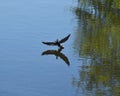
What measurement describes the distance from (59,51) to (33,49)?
115 cm

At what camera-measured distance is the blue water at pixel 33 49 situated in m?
18.8

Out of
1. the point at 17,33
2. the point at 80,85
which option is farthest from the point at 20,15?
the point at 80,85

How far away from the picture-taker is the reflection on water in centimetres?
1900

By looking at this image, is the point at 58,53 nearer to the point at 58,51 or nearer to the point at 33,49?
the point at 58,51

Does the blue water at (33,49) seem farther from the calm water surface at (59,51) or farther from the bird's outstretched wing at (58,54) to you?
the bird's outstretched wing at (58,54)

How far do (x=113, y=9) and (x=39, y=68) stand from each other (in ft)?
54.6

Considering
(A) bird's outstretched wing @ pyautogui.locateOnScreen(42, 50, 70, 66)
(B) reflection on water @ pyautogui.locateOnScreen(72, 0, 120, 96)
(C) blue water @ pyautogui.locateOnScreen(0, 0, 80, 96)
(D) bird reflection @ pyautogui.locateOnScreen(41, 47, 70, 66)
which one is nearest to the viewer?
(C) blue water @ pyautogui.locateOnScreen(0, 0, 80, 96)

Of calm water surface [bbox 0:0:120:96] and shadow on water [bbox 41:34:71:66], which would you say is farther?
shadow on water [bbox 41:34:71:66]

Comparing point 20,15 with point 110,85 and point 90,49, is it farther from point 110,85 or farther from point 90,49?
point 110,85

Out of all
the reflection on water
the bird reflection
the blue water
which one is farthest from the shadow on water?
the reflection on water

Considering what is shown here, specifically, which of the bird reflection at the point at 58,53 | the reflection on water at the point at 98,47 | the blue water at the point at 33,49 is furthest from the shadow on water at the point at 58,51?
the reflection on water at the point at 98,47

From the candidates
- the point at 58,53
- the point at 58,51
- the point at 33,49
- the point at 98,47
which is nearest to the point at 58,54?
the point at 58,53

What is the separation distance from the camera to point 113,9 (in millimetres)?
37219

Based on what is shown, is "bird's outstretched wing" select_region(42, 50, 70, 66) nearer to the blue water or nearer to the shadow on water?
the shadow on water
